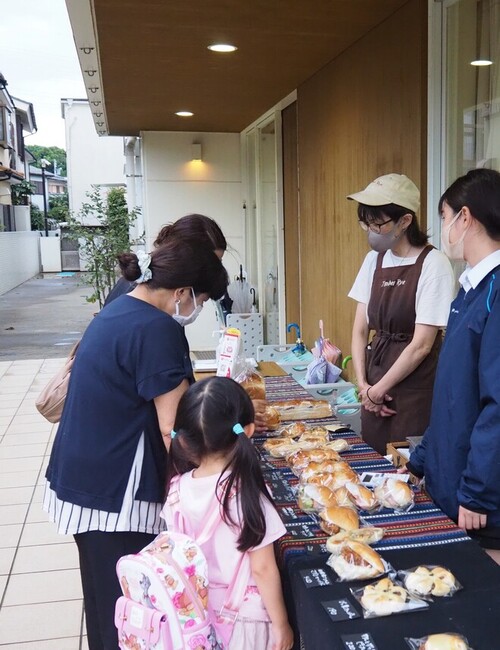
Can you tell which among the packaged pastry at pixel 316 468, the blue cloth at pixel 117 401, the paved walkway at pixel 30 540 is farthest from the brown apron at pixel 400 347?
the paved walkway at pixel 30 540

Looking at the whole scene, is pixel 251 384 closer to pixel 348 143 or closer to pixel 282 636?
pixel 282 636

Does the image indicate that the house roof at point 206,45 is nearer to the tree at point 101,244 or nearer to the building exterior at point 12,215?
the tree at point 101,244

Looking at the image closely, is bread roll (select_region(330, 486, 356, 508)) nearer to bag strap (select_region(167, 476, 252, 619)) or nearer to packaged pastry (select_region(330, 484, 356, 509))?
packaged pastry (select_region(330, 484, 356, 509))

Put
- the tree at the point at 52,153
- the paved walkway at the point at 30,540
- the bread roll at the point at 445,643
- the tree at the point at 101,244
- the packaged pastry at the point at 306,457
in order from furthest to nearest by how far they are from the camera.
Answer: the tree at the point at 52,153 < the tree at the point at 101,244 < the paved walkway at the point at 30,540 < the packaged pastry at the point at 306,457 < the bread roll at the point at 445,643

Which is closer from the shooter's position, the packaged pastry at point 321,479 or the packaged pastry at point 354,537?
the packaged pastry at point 354,537

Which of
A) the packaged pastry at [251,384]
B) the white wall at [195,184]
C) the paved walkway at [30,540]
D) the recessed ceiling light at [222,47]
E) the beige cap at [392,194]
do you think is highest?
the recessed ceiling light at [222,47]

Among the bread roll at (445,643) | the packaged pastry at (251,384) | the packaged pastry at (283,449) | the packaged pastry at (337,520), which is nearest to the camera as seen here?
the bread roll at (445,643)

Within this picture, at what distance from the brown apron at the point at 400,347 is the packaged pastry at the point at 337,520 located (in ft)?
3.46

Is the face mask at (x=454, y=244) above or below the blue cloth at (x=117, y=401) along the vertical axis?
above

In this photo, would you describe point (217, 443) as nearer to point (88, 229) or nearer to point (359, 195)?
point (359, 195)

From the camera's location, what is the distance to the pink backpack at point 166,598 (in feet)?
4.20

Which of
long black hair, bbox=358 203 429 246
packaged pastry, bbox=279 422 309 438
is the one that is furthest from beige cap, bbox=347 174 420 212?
packaged pastry, bbox=279 422 309 438

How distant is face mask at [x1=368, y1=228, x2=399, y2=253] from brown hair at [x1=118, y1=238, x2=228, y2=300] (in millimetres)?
978

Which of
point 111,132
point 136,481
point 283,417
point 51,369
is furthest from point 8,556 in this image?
point 111,132
